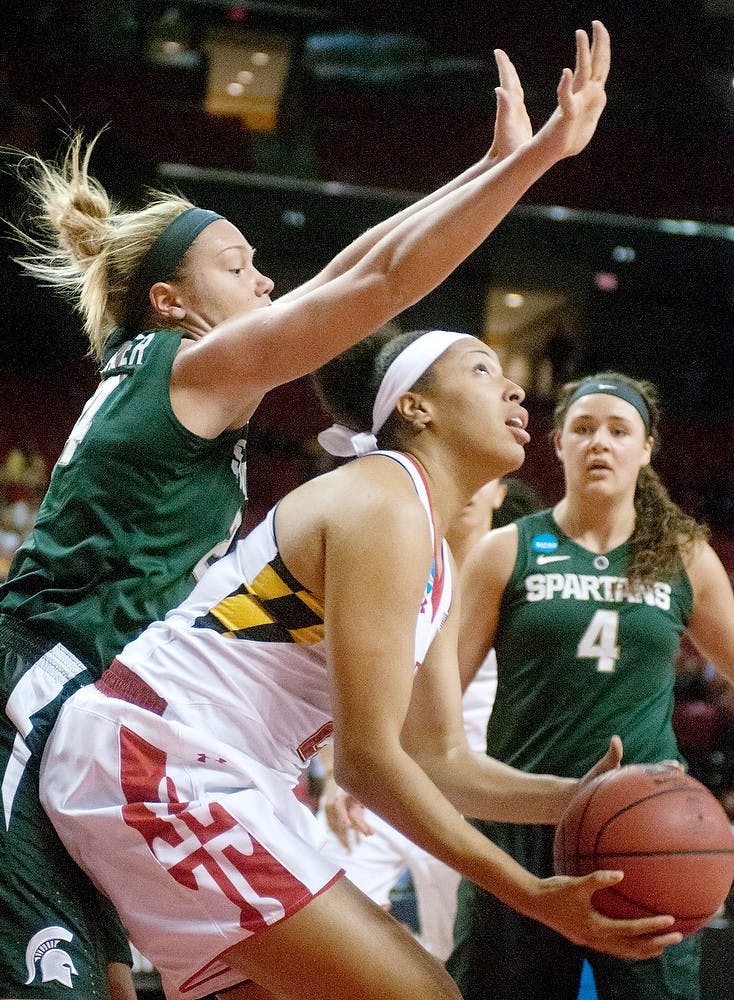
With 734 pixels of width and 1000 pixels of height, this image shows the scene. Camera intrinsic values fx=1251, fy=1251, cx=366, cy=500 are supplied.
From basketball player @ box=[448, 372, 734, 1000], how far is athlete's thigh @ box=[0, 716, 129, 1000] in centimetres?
160

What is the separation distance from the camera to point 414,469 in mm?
2375

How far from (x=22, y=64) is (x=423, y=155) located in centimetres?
373

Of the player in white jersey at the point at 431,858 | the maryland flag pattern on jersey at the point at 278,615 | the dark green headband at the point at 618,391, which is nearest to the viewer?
the maryland flag pattern on jersey at the point at 278,615

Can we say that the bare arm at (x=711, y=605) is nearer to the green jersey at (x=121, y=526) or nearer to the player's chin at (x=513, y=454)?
the player's chin at (x=513, y=454)

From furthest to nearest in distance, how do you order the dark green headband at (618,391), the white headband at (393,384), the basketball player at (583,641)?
the dark green headband at (618,391) → the basketball player at (583,641) → the white headband at (393,384)

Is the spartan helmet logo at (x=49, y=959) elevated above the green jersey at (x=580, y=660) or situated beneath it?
elevated above

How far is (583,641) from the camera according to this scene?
3.59 m

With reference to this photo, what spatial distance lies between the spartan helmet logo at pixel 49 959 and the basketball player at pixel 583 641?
167cm

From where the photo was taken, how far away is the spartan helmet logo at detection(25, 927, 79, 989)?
2.20 metres

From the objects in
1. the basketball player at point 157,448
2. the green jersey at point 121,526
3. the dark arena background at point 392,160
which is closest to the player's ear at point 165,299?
the basketball player at point 157,448

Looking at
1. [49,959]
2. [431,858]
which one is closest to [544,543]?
[431,858]

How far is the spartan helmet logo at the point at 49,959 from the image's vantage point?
220cm

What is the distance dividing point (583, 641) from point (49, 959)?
6.10 ft

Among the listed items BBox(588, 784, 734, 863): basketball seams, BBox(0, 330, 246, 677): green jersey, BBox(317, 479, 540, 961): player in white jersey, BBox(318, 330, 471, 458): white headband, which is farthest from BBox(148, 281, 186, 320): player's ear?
BBox(317, 479, 540, 961): player in white jersey
